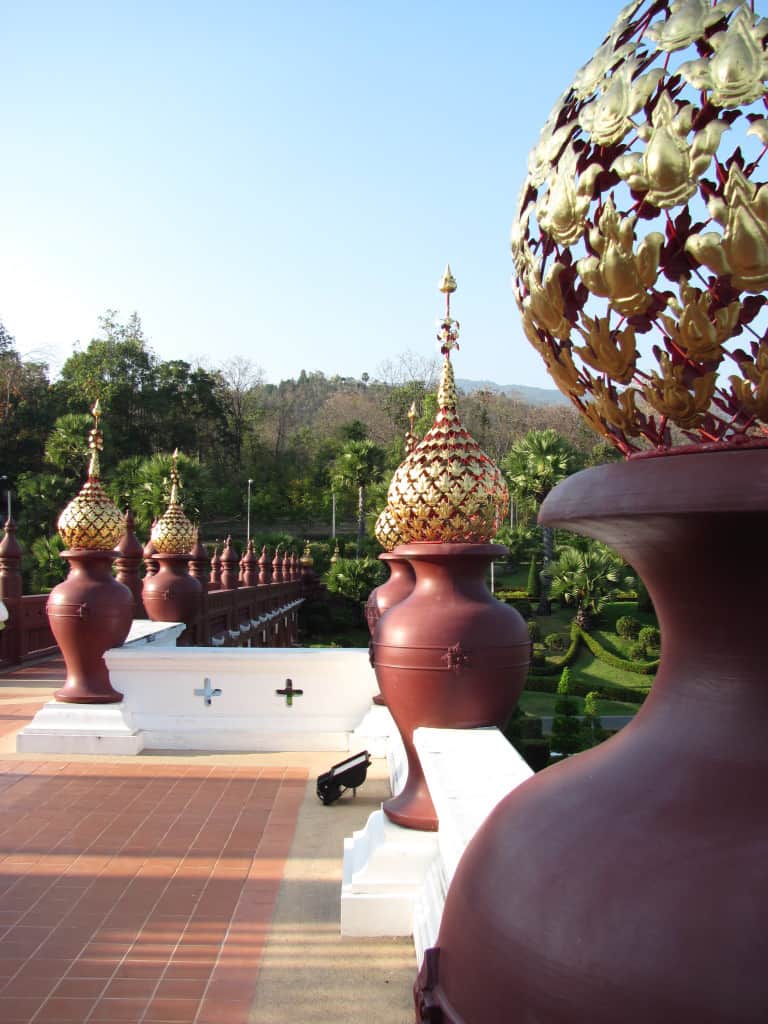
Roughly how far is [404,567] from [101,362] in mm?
37976

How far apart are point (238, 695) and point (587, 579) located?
22.2 metres

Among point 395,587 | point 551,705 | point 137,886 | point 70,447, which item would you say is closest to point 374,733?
point 395,587

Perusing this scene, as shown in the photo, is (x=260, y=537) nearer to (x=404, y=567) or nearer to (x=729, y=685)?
(x=404, y=567)

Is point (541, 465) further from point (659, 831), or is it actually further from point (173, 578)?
point (659, 831)

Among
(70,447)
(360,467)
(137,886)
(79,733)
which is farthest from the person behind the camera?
(360,467)

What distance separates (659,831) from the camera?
49.2 inches

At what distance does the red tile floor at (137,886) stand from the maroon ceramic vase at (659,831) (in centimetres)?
269

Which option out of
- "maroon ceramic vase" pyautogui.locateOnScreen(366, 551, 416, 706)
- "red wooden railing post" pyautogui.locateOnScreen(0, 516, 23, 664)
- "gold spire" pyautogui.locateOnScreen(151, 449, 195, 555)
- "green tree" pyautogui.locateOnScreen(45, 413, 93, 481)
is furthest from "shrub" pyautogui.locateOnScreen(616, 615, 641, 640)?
"maroon ceramic vase" pyautogui.locateOnScreen(366, 551, 416, 706)

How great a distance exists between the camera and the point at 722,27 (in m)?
1.25

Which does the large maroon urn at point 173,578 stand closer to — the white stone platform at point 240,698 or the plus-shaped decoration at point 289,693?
the white stone platform at point 240,698

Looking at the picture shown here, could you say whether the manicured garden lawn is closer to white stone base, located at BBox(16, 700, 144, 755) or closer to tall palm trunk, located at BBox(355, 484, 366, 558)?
white stone base, located at BBox(16, 700, 144, 755)

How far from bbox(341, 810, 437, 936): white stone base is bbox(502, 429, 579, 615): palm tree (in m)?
27.6

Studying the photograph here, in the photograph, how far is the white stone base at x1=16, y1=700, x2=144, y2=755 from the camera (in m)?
8.29

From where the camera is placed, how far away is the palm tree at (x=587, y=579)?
2950cm
